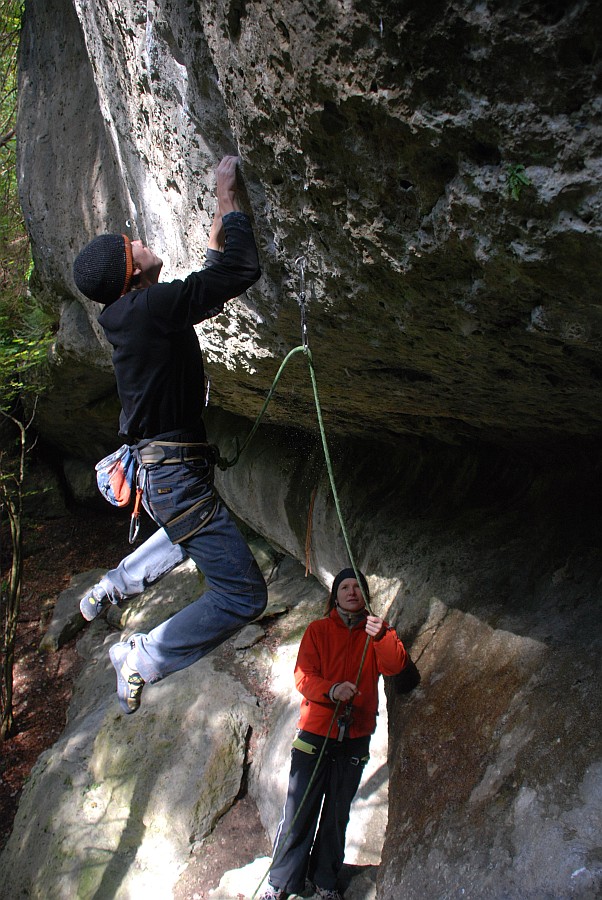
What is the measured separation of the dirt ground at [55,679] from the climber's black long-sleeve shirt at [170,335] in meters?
4.04

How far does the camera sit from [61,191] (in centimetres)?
533

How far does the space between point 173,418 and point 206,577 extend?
2.43 feet

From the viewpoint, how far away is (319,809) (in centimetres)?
389

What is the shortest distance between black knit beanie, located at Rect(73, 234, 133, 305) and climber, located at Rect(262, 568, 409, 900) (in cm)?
215

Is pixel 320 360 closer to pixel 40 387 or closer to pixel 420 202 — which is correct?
pixel 420 202

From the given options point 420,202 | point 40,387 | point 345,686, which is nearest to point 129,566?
point 345,686

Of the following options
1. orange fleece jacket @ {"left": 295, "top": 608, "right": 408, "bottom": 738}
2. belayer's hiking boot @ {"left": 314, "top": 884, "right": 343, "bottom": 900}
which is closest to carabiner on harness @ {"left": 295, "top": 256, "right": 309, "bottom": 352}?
orange fleece jacket @ {"left": 295, "top": 608, "right": 408, "bottom": 738}

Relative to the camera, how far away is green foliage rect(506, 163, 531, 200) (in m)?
1.64

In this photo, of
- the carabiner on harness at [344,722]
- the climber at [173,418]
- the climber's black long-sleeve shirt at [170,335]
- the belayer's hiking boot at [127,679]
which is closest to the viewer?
the climber's black long-sleeve shirt at [170,335]

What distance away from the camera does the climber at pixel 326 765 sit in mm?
3811

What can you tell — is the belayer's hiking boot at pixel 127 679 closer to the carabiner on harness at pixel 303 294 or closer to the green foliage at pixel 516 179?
the carabiner on harness at pixel 303 294

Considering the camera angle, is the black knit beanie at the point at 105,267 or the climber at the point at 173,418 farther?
the black knit beanie at the point at 105,267

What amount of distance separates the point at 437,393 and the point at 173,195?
159 cm

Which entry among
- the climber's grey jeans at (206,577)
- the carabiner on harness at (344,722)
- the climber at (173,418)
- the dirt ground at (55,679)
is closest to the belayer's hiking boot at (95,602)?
the climber at (173,418)
